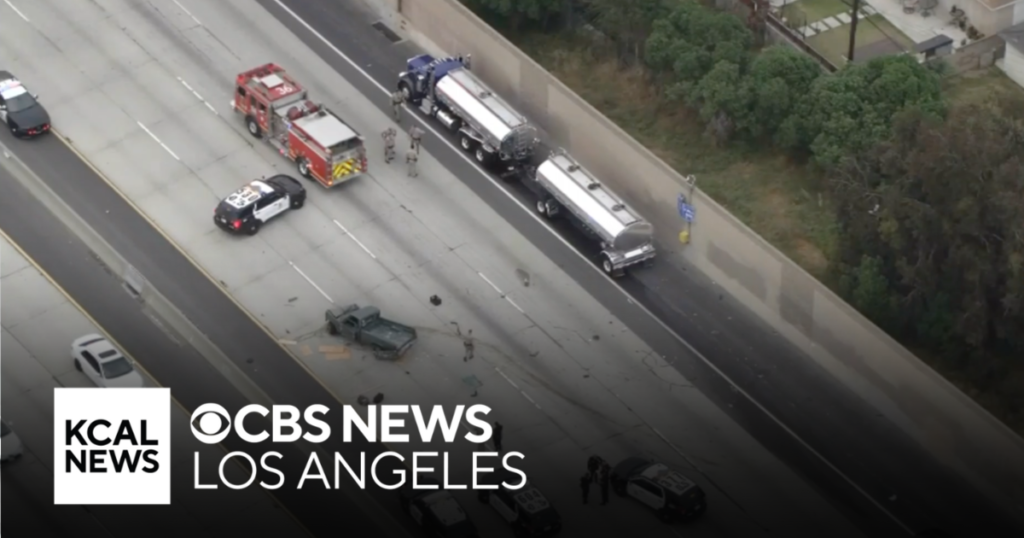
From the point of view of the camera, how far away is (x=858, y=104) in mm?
102312

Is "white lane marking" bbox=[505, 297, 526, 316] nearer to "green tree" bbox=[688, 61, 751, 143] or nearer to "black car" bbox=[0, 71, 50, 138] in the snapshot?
"green tree" bbox=[688, 61, 751, 143]

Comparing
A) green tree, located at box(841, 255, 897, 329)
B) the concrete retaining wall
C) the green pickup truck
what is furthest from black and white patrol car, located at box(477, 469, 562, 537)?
the concrete retaining wall

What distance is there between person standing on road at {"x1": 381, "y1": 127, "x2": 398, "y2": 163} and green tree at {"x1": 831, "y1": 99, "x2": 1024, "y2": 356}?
19533mm

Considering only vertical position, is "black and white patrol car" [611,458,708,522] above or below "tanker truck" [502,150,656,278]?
below

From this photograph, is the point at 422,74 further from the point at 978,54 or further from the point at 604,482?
the point at 978,54

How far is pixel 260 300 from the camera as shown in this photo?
99.5 metres

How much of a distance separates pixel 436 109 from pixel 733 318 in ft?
55.2

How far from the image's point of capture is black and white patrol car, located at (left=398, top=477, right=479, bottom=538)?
89.2m

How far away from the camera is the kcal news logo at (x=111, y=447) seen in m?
91.2

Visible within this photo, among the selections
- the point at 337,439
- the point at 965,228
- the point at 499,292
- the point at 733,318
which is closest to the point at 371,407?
the point at 337,439

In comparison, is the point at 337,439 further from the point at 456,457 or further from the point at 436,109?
the point at 436,109

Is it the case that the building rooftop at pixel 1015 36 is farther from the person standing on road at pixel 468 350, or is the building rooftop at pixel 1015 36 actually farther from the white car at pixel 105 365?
the white car at pixel 105 365

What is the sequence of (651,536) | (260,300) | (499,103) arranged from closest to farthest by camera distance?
(651,536) < (260,300) < (499,103)

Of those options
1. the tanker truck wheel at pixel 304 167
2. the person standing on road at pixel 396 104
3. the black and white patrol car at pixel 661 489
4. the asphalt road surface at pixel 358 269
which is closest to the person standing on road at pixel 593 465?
the black and white patrol car at pixel 661 489
